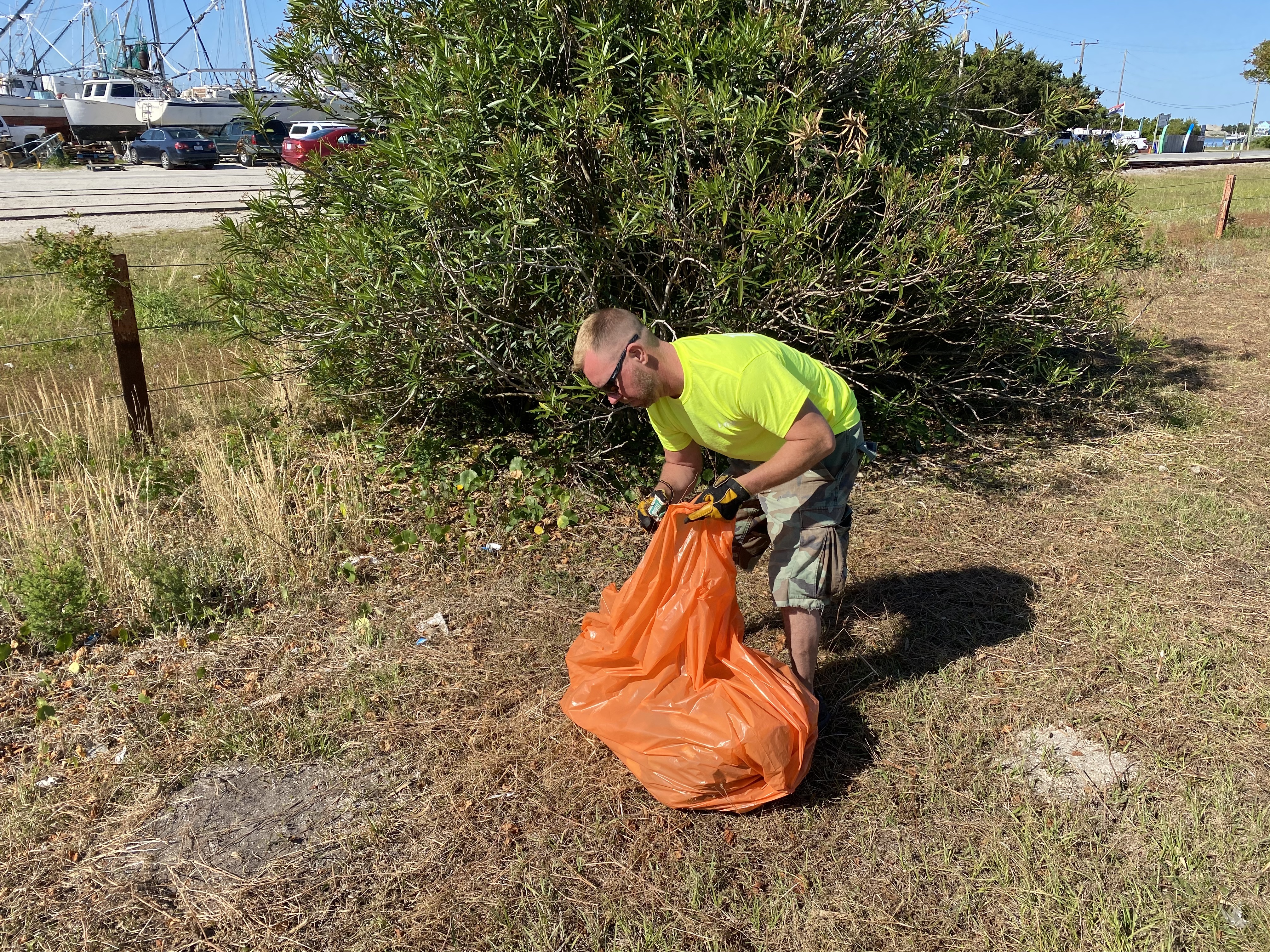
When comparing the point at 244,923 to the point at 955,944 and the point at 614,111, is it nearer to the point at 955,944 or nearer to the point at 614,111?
the point at 955,944

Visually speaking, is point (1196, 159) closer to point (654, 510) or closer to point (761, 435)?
point (761, 435)

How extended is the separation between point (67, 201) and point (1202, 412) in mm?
19978

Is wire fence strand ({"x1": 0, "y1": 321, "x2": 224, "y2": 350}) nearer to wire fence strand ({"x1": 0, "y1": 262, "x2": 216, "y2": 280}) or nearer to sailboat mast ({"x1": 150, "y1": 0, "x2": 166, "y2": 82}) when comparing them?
wire fence strand ({"x1": 0, "y1": 262, "x2": 216, "y2": 280})

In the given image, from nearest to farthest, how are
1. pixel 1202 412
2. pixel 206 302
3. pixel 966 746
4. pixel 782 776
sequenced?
pixel 782 776 → pixel 966 746 → pixel 1202 412 → pixel 206 302

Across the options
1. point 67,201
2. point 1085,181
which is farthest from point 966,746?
point 67,201

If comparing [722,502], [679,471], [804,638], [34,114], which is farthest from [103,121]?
[804,638]

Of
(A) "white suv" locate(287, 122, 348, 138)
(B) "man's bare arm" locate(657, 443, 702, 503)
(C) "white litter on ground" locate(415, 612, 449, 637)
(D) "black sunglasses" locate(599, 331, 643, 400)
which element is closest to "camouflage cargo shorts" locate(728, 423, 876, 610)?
(B) "man's bare arm" locate(657, 443, 702, 503)

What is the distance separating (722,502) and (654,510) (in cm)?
32

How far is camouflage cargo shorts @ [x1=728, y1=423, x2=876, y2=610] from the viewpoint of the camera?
290 cm

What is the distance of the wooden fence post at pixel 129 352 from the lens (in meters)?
5.27

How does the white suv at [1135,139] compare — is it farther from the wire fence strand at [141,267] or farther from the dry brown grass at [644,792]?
the dry brown grass at [644,792]

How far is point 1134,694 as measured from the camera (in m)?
3.30

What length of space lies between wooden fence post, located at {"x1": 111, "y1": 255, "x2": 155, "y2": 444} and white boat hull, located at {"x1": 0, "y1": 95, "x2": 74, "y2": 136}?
39.5m

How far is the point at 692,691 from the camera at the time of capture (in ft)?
9.21
